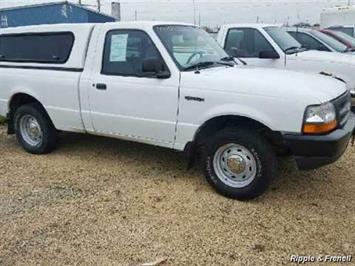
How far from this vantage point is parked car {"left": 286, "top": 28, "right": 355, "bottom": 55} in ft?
30.9

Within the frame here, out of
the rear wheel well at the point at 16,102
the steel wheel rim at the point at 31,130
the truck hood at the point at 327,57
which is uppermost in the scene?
the truck hood at the point at 327,57

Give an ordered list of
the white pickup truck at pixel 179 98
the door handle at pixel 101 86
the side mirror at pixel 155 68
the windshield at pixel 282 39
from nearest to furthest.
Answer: the white pickup truck at pixel 179 98, the side mirror at pixel 155 68, the door handle at pixel 101 86, the windshield at pixel 282 39

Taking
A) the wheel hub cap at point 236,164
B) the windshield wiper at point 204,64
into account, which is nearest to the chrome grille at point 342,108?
the wheel hub cap at point 236,164

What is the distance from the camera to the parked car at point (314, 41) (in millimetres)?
9422

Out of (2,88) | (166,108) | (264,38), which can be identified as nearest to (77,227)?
(166,108)

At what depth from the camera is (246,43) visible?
8484mm

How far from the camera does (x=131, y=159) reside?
5.67m

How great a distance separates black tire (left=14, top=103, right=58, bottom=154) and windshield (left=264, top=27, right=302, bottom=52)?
15.6ft

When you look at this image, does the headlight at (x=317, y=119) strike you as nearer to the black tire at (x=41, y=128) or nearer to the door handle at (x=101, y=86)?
the door handle at (x=101, y=86)

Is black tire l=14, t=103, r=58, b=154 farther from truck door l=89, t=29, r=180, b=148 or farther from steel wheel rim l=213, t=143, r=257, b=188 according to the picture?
steel wheel rim l=213, t=143, r=257, b=188

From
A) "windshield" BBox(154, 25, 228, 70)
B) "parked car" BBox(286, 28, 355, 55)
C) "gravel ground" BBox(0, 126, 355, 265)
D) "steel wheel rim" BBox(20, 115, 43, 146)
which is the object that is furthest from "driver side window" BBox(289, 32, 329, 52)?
"steel wheel rim" BBox(20, 115, 43, 146)

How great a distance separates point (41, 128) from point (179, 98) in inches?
93.7

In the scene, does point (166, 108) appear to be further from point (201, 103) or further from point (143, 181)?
point (143, 181)

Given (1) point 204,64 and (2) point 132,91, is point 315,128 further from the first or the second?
(2) point 132,91
